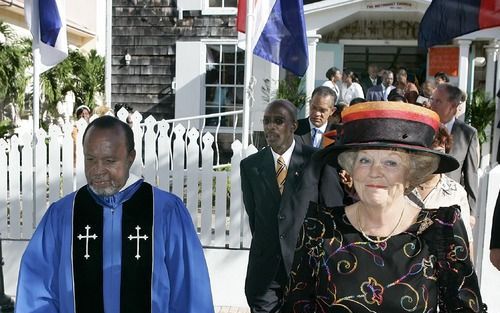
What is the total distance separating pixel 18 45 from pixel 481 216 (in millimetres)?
14157

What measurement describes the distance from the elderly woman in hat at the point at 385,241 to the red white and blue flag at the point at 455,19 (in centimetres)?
367

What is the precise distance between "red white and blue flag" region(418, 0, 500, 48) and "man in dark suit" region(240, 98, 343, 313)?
2.41 m

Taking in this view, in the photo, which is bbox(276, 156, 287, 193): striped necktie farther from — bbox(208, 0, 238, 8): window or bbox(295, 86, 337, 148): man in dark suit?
bbox(208, 0, 238, 8): window

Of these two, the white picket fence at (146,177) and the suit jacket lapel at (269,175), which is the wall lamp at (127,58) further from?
the suit jacket lapel at (269,175)

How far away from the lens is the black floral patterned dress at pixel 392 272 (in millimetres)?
2270

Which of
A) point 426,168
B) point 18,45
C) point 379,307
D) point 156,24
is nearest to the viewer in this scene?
point 379,307

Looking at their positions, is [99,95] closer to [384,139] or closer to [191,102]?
[191,102]

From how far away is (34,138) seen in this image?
6.34 meters

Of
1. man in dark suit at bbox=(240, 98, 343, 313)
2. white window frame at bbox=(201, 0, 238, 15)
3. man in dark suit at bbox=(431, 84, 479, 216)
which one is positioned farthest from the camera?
white window frame at bbox=(201, 0, 238, 15)

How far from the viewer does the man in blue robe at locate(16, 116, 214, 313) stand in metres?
3.03

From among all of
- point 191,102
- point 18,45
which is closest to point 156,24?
point 191,102

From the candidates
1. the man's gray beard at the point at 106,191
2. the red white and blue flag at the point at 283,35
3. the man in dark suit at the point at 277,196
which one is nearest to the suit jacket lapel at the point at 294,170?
the man in dark suit at the point at 277,196

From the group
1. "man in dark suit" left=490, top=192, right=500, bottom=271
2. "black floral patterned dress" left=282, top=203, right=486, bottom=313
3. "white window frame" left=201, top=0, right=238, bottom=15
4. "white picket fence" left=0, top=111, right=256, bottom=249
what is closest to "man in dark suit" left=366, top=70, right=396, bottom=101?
"white window frame" left=201, top=0, right=238, bottom=15

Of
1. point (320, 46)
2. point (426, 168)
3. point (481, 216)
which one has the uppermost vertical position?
point (320, 46)
